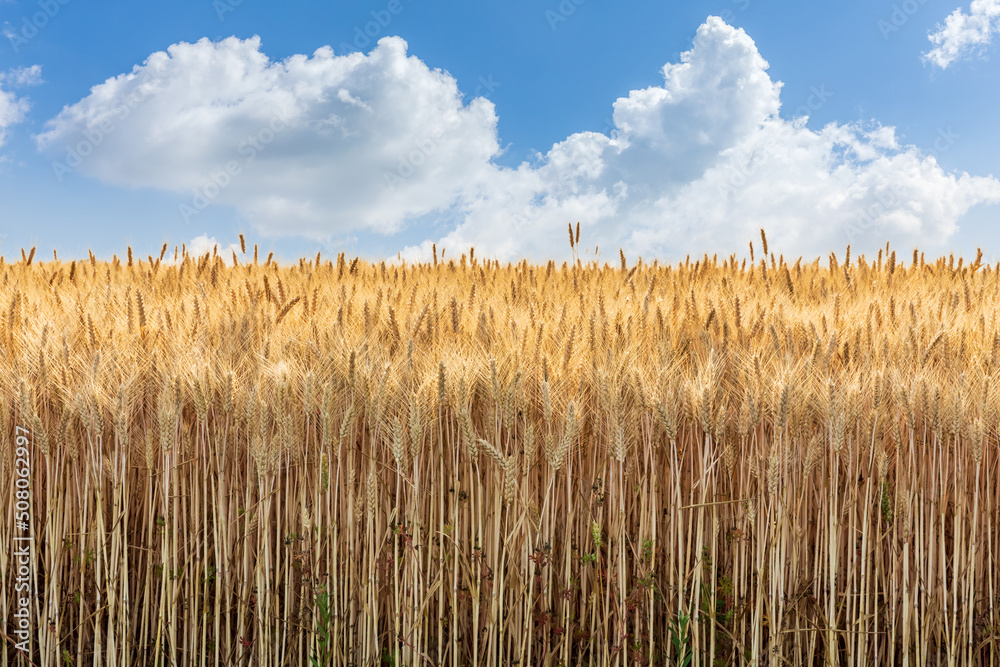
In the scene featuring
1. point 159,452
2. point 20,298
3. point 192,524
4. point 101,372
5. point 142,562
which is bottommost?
point 142,562

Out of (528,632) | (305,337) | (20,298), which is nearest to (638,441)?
(528,632)

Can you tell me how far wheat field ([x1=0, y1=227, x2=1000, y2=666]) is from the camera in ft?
5.91

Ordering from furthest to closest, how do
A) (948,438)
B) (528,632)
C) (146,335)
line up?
(146,335) → (948,438) → (528,632)

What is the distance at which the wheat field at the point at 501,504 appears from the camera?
1.80 meters

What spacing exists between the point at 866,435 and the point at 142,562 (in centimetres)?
210

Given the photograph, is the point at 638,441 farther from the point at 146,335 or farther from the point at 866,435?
the point at 146,335

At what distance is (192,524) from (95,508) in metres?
0.34

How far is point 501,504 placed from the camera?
1.86 meters

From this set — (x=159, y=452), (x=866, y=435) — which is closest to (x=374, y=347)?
(x=159, y=452)

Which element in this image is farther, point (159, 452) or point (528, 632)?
point (159, 452)

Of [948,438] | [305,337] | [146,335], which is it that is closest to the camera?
[948,438]

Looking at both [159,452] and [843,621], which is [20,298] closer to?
[159,452]

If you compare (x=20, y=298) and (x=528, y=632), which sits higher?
(x=20, y=298)

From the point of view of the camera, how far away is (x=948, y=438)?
189cm
